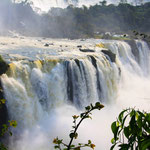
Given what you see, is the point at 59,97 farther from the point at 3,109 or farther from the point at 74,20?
the point at 74,20

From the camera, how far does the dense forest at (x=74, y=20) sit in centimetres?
3978

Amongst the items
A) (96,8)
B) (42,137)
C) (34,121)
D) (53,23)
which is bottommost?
(42,137)

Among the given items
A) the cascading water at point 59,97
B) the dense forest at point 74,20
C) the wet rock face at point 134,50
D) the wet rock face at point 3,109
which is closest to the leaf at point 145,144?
the cascading water at point 59,97

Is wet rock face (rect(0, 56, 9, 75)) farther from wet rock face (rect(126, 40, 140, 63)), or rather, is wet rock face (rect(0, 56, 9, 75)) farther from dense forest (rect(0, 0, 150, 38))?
dense forest (rect(0, 0, 150, 38))

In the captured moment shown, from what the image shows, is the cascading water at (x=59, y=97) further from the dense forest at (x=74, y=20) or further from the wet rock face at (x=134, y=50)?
the dense forest at (x=74, y=20)

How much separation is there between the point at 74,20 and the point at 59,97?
37213 millimetres

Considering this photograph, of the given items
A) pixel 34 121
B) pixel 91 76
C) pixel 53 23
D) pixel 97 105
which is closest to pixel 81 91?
pixel 91 76

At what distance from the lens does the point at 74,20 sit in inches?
1829

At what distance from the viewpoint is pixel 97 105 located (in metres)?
1.25

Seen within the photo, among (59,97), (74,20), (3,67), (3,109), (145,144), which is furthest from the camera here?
(74,20)

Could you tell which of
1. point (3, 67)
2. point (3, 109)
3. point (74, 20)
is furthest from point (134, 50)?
point (74, 20)

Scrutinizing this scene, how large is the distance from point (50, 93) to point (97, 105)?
10.3 meters

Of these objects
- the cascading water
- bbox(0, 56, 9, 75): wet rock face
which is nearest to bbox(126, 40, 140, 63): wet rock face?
the cascading water

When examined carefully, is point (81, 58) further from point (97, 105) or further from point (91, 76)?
point (97, 105)
